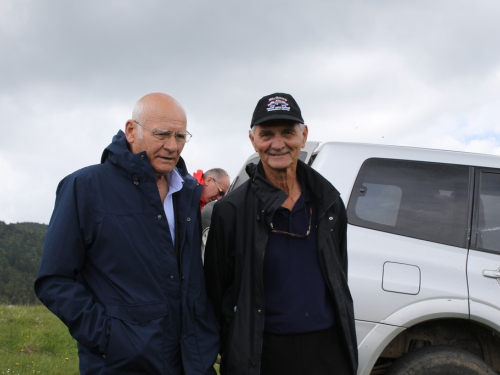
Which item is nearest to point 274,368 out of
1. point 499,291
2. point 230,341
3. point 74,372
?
point 230,341

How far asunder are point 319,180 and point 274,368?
944 millimetres

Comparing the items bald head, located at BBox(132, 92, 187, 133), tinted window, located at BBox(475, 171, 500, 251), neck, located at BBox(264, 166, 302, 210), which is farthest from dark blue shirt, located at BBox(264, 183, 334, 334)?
tinted window, located at BBox(475, 171, 500, 251)

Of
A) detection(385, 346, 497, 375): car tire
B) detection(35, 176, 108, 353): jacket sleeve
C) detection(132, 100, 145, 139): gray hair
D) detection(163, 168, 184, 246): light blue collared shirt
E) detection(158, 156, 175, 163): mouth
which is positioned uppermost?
detection(132, 100, 145, 139): gray hair

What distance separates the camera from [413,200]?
3516 mm

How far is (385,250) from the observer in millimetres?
3305

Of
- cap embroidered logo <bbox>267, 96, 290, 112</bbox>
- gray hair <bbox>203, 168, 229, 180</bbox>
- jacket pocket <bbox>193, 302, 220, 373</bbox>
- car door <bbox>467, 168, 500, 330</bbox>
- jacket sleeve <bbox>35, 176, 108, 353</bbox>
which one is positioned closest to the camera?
jacket sleeve <bbox>35, 176, 108, 353</bbox>

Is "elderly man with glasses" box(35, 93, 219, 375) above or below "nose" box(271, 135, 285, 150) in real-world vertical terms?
below

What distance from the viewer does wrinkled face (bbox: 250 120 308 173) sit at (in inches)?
97.3

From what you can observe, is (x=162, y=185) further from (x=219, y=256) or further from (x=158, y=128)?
(x=219, y=256)

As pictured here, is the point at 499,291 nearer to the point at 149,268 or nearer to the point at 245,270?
the point at 245,270

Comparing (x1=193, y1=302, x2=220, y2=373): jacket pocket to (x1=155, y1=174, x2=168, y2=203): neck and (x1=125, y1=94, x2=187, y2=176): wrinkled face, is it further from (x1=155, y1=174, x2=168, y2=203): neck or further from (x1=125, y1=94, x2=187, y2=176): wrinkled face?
(x1=125, y1=94, x2=187, y2=176): wrinkled face

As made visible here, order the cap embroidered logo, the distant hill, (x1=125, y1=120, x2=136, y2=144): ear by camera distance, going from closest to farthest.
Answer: (x1=125, y1=120, x2=136, y2=144): ear → the cap embroidered logo → the distant hill

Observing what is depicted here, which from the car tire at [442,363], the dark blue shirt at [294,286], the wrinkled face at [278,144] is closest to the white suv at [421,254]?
the car tire at [442,363]

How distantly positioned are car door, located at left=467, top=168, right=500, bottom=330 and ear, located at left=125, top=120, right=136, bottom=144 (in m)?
2.33
